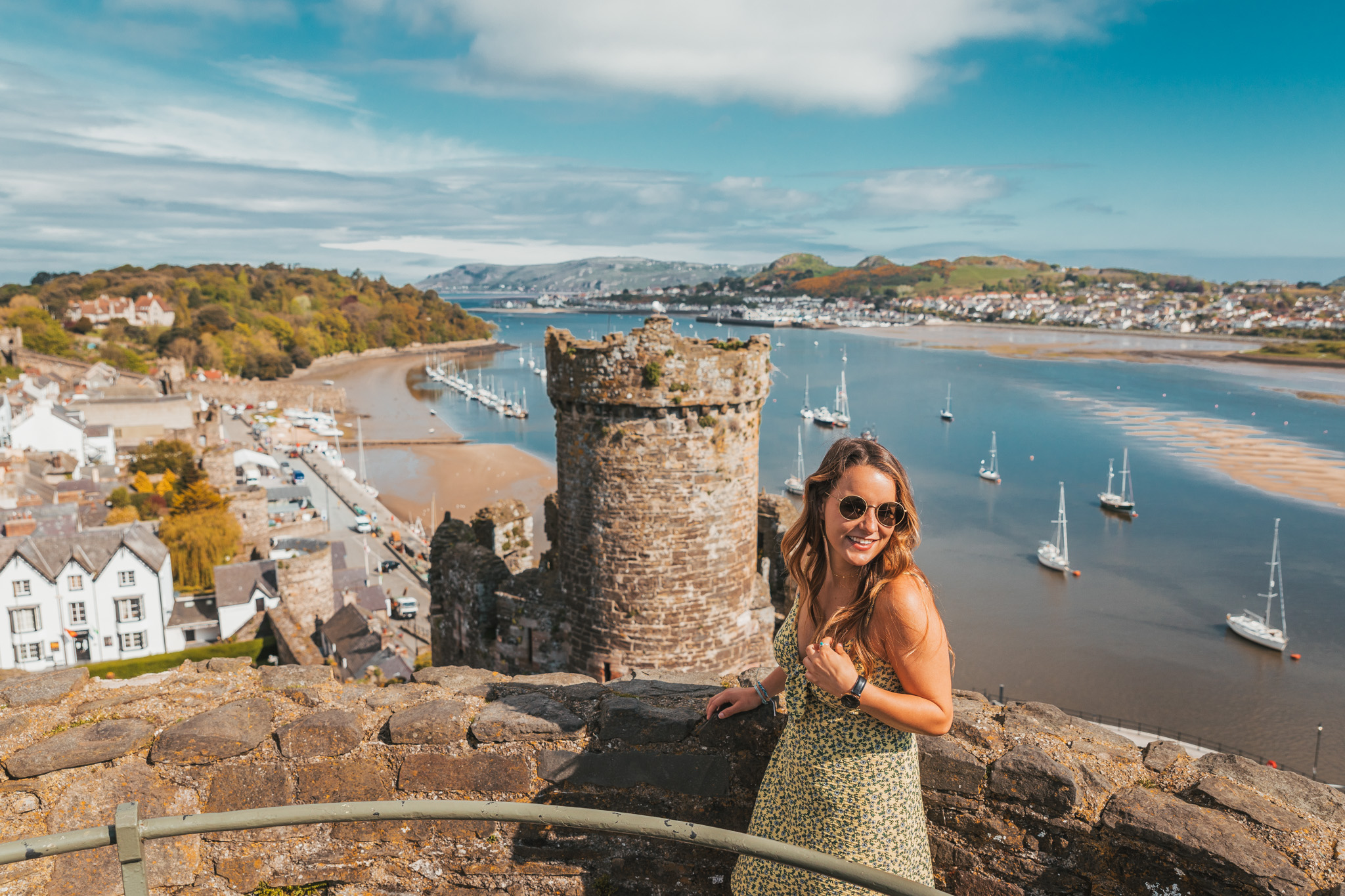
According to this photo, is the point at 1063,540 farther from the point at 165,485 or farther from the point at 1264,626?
the point at 165,485

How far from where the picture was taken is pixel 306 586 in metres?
25.1

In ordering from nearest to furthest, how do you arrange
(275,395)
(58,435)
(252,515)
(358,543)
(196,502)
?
(196,502) < (252,515) < (358,543) < (58,435) < (275,395)

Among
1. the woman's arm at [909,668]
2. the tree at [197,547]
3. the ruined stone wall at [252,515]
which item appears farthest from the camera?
the ruined stone wall at [252,515]

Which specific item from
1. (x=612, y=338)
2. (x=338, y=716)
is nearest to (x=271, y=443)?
(x=612, y=338)

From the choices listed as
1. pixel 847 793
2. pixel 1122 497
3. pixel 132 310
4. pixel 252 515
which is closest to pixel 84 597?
pixel 252 515

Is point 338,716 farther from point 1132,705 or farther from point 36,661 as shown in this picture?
point 36,661

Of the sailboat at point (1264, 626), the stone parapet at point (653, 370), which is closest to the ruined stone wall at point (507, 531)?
→ the stone parapet at point (653, 370)

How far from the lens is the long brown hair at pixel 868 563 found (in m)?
2.17

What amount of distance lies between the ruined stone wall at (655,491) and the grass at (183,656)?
15976mm

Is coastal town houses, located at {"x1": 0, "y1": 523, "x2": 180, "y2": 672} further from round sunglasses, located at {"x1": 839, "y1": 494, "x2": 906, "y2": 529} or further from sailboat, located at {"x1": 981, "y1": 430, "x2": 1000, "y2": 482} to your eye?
sailboat, located at {"x1": 981, "y1": 430, "x2": 1000, "y2": 482}

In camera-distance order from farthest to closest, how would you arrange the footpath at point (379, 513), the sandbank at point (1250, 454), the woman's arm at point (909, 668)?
the sandbank at point (1250, 454) → the footpath at point (379, 513) → the woman's arm at point (909, 668)

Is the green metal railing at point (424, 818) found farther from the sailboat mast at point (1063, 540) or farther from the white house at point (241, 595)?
the sailboat mast at point (1063, 540)

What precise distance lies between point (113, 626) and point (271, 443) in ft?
114

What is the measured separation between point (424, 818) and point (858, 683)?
1.07 meters
